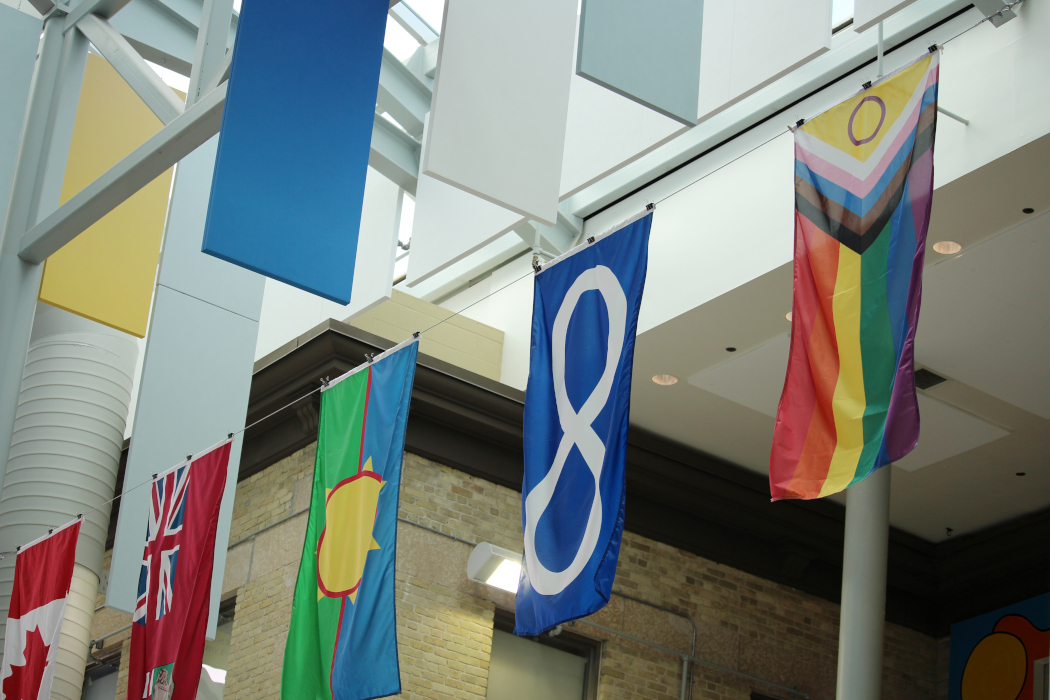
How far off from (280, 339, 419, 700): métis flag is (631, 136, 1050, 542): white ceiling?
3754 mm

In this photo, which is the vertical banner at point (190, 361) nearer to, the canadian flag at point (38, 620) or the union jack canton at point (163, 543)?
the canadian flag at point (38, 620)

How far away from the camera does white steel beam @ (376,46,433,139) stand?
11055 mm

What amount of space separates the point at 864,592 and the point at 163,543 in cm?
608

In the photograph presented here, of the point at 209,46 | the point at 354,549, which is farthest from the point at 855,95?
the point at 354,549

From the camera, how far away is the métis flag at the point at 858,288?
5129 millimetres

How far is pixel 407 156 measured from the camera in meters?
11.2

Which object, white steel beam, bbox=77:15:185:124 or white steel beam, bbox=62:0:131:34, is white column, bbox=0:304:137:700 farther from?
white steel beam, bbox=77:15:185:124

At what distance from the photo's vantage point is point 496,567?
36.7 feet

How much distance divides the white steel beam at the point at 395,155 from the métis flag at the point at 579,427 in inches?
185

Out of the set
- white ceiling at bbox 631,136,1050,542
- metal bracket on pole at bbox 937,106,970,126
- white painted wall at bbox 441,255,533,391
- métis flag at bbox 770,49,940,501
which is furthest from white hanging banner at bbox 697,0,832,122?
white painted wall at bbox 441,255,533,391

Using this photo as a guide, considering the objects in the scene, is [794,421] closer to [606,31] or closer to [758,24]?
[606,31]

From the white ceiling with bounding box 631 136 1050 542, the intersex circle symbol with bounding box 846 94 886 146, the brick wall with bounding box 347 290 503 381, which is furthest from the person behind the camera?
the brick wall with bounding box 347 290 503 381

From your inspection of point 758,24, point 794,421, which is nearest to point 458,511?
point 758,24

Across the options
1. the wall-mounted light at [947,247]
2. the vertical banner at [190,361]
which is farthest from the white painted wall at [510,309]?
the wall-mounted light at [947,247]
